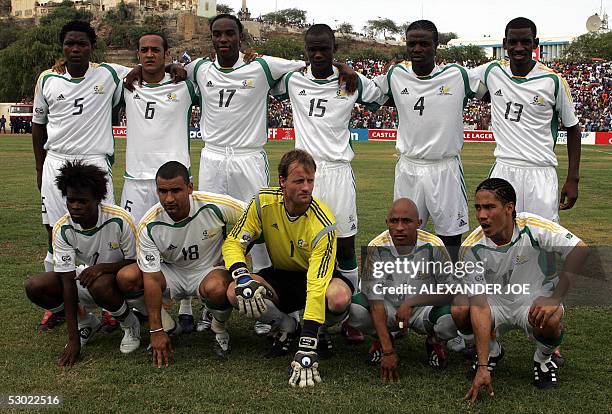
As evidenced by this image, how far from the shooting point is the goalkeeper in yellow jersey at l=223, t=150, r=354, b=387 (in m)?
4.57

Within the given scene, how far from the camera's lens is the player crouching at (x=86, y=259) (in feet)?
16.1

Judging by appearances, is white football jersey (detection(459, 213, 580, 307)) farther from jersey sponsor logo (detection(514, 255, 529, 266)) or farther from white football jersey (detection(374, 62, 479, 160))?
white football jersey (detection(374, 62, 479, 160))

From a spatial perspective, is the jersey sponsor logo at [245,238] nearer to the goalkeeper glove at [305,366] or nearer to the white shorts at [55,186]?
the goalkeeper glove at [305,366]

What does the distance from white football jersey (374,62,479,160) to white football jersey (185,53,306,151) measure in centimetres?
102

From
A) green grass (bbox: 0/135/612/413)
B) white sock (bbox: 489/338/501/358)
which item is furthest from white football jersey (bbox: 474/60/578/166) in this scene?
white sock (bbox: 489/338/501/358)

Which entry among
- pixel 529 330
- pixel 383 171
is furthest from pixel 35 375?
pixel 383 171

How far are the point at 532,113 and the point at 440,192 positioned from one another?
950 millimetres

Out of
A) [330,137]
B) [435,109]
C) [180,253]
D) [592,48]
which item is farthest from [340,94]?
[592,48]

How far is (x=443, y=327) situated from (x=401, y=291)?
41 centimetres

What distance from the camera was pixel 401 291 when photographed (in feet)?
16.2

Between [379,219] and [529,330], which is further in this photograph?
[379,219]

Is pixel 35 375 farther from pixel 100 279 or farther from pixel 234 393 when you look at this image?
pixel 234 393

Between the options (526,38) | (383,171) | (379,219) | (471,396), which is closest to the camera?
(471,396)

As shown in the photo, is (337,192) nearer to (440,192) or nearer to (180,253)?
(440,192)
